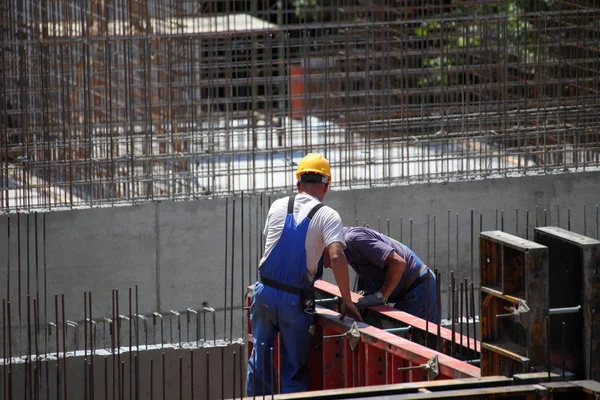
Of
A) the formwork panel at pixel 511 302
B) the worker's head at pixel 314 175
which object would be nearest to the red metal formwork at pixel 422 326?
the worker's head at pixel 314 175

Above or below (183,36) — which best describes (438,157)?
below

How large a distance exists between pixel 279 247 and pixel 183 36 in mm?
4011

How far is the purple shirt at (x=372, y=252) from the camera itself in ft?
24.4

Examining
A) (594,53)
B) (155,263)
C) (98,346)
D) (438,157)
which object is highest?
(594,53)

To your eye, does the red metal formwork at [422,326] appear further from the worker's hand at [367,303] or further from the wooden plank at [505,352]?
the wooden plank at [505,352]

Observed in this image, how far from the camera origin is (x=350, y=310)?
22.2 ft

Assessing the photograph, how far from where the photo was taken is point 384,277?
7707 mm

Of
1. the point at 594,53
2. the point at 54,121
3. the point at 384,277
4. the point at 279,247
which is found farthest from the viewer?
the point at 594,53

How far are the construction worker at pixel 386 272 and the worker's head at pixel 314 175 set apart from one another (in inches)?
19.9


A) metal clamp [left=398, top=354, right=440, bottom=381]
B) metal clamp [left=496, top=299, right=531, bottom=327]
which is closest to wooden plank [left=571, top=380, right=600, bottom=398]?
metal clamp [left=496, top=299, right=531, bottom=327]

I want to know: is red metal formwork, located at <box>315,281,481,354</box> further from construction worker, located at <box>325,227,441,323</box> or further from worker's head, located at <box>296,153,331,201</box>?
worker's head, located at <box>296,153,331,201</box>

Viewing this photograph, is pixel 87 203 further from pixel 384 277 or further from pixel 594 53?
pixel 594 53

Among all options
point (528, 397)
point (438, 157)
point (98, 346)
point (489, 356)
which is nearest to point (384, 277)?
point (489, 356)

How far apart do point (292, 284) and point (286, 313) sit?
0.19 m
